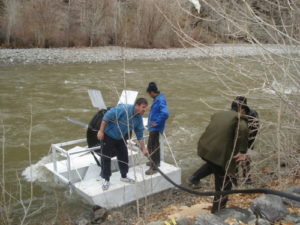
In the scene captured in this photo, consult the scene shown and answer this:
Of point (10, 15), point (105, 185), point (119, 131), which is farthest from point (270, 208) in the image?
point (10, 15)

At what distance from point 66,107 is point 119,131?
26.0 feet

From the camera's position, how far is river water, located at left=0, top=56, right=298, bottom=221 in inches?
256

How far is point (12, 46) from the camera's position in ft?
81.1

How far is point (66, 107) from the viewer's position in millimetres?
12805

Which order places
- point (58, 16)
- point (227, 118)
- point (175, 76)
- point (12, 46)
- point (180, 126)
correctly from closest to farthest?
1. point (227, 118)
2. point (180, 126)
3. point (175, 76)
4. point (12, 46)
5. point (58, 16)

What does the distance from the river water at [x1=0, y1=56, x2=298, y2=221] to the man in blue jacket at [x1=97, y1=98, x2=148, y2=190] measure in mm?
379

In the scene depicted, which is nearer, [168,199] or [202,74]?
[168,199]

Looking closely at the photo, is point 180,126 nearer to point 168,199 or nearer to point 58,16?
point 168,199

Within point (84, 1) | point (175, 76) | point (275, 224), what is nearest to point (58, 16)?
point (84, 1)

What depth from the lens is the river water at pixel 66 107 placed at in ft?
21.4

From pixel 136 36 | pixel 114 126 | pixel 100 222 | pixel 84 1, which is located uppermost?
pixel 84 1

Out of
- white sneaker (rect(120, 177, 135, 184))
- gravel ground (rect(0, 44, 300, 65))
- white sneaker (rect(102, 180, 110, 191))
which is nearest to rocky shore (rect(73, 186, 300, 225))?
white sneaker (rect(102, 180, 110, 191))

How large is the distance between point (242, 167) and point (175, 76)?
13786mm

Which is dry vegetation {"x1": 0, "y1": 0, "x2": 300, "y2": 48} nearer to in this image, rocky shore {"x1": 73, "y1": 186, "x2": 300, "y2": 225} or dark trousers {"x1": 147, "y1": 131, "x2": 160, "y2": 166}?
dark trousers {"x1": 147, "y1": 131, "x2": 160, "y2": 166}
